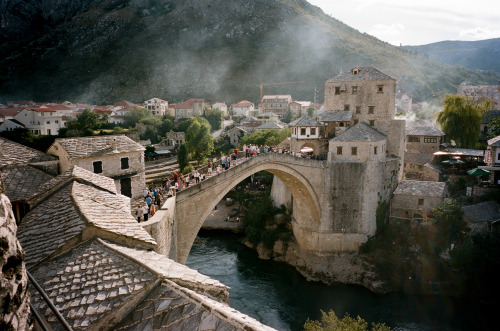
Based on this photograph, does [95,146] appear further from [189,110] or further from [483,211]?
[189,110]

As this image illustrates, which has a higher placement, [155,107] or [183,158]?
[155,107]

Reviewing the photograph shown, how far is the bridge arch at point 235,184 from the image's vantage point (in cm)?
1884

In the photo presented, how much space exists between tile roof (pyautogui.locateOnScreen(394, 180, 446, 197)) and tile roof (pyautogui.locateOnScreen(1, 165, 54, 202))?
2649 centimetres

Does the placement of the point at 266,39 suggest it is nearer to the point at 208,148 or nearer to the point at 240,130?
the point at 240,130

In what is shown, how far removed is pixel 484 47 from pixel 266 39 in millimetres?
125883

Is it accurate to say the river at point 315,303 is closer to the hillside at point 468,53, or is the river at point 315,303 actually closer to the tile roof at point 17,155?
the tile roof at point 17,155

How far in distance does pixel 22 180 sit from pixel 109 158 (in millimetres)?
4923

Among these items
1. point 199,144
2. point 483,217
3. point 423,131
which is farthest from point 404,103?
point 483,217

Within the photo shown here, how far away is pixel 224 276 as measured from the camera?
94.1 ft

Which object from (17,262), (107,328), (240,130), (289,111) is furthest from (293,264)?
(289,111)

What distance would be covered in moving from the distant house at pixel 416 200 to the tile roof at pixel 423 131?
11399 mm

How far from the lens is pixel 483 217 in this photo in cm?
2620

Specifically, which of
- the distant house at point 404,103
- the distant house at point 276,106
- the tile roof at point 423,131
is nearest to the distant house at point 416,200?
the tile roof at point 423,131

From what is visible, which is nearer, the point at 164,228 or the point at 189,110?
the point at 164,228
